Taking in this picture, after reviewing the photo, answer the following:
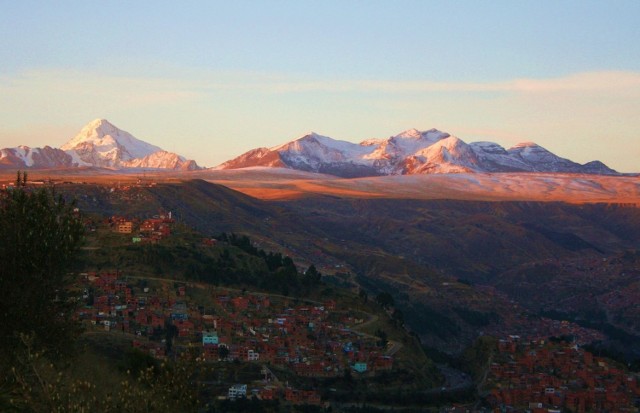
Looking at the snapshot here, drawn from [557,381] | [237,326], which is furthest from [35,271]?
[557,381]

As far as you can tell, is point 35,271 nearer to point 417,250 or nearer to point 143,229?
point 143,229

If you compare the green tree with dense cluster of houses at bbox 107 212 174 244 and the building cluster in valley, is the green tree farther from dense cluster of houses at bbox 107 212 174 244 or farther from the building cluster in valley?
dense cluster of houses at bbox 107 212 174 244

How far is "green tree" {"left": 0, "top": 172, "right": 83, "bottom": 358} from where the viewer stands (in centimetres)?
2983

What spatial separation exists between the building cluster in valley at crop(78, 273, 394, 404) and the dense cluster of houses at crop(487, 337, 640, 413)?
782 cm

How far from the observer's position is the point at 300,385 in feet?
202

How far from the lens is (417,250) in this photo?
551 ft

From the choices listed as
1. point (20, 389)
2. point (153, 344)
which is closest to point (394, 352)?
point (153, 344)

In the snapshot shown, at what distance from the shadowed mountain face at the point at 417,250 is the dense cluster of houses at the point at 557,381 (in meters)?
17.6

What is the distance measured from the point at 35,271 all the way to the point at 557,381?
44769 millimetres

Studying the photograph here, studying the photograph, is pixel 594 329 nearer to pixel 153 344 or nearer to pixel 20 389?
pixel 153 344

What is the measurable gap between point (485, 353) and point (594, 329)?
32.1 metres

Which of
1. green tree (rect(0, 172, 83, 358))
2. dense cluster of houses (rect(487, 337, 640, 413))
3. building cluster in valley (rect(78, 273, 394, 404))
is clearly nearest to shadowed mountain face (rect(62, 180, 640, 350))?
dense cluster of houses (rect(487, 337, 640, 413))

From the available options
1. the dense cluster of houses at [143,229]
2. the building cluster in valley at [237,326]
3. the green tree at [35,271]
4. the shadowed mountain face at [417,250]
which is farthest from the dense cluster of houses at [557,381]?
the green tree at [35,271]

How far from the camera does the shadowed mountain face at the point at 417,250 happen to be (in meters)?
111
